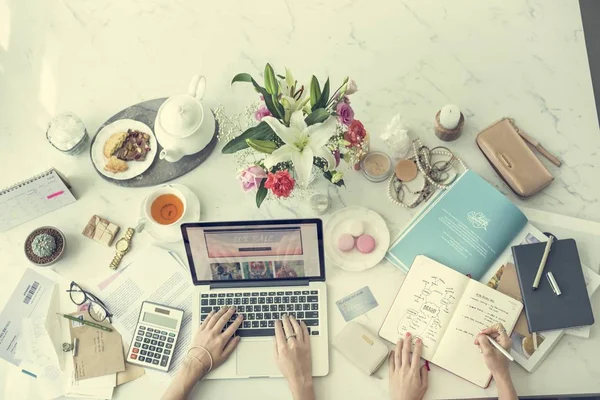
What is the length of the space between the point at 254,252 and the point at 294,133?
1.10ft

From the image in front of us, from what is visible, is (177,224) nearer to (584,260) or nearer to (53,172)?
(53,172)

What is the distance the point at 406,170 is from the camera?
1.40 meters

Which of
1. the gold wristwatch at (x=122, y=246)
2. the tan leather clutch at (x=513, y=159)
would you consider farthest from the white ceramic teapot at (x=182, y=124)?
the tan leather clutch at (x=513, y=159)

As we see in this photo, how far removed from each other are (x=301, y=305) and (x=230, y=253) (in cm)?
21

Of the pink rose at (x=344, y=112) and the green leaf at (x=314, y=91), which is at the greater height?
the green leaf at (x=314, y=91)

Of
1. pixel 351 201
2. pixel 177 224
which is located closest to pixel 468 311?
pixel 351 201

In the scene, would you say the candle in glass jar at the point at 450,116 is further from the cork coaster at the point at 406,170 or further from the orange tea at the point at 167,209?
the orange tea at the point at 167,209

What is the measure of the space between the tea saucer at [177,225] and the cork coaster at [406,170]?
1.66 ft

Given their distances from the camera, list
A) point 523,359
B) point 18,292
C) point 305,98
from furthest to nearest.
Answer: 1. point 18,292
2. point 523,359
3. point 305,98

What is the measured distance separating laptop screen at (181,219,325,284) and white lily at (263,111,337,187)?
17 centimetres

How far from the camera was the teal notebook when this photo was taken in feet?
4.35

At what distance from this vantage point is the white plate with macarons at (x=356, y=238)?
135cm

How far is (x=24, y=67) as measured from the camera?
61.5 inches

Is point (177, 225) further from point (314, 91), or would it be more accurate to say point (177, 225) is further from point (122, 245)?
point (314, 91)
